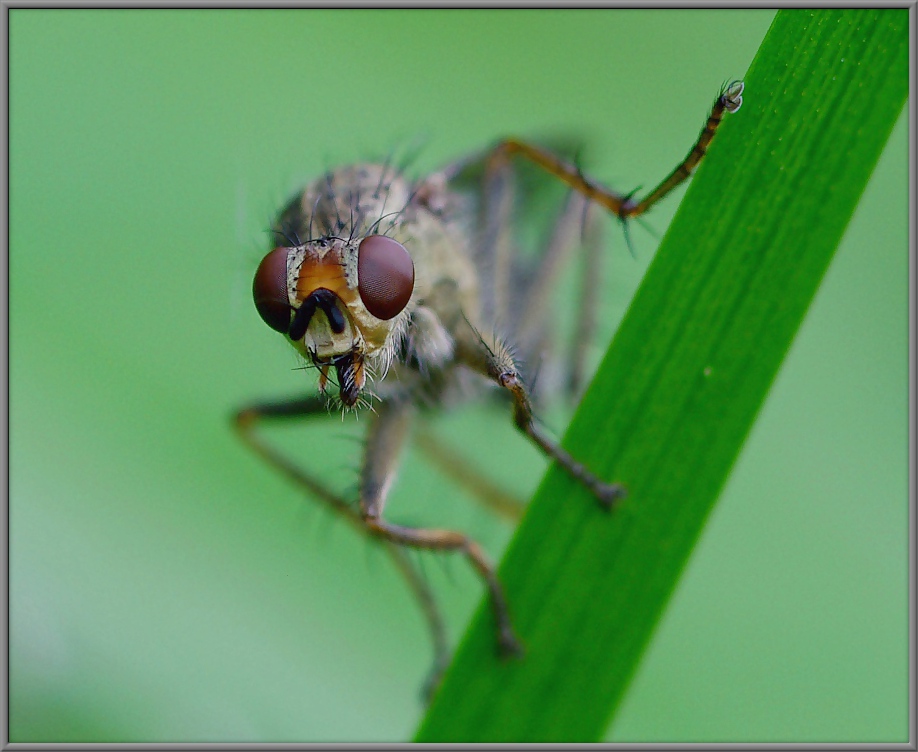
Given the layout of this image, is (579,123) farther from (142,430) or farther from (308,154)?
(142,430)

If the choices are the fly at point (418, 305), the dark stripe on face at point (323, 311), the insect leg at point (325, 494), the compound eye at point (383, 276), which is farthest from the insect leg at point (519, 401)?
the insect leg at point (325, 494)

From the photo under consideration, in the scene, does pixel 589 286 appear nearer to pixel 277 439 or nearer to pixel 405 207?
pixel 405 207

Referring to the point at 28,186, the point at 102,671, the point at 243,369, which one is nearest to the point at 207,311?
the point at 243,369

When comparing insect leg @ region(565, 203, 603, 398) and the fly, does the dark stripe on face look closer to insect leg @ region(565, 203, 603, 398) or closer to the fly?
the fly

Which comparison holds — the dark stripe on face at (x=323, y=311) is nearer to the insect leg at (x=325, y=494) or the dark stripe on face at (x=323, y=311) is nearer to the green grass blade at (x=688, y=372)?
the green grass blade at (x=688, y=372)

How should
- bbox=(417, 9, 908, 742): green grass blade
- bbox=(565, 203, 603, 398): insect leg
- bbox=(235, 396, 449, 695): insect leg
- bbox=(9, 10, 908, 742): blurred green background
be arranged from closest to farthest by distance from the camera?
bbox=(417, 9, 908, 742): green grass blade → bbox=(9, 10, 908, 742): blurred green background → bbox=(235, 396, 449, 695): insect leg → bbox=(565, 203, 603, 398): insect leg

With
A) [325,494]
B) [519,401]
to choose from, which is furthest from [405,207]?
[325,494]

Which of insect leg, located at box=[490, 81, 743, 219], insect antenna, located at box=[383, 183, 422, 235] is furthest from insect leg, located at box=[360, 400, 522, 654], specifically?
insect leg, located at box=[490, 81, 743, 219]
